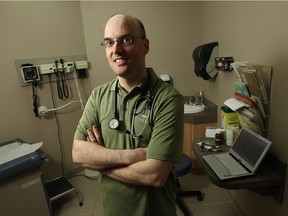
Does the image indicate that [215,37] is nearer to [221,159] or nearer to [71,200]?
[221,159]

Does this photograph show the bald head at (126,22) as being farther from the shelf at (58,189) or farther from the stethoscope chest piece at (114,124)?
the shelf at (58,189)

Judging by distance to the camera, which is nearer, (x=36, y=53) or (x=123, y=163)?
(x=123, y=163)

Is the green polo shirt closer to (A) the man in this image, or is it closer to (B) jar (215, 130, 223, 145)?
(A) the man

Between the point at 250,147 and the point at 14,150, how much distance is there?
1890 millimetres

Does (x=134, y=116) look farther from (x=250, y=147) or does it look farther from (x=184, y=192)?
(x=184, y=192)

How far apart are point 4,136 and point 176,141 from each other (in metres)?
1.97

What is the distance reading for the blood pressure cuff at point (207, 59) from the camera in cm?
224

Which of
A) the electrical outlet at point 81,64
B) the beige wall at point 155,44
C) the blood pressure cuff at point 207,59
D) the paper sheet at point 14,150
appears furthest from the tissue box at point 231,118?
the electrical outlet at point 81,64

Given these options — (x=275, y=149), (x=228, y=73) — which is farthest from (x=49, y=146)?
(x=275, y=149)

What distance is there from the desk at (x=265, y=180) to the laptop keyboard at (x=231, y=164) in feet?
0.15

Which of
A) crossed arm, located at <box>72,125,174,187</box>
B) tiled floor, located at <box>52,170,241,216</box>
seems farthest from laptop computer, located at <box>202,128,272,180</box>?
tiled floor, located at <box>52,170,241,216</box>

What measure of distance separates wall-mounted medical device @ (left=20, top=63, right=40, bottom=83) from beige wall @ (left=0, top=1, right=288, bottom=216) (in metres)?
0.09

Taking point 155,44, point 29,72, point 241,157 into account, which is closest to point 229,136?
point 241,157

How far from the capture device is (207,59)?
2.29 meters
